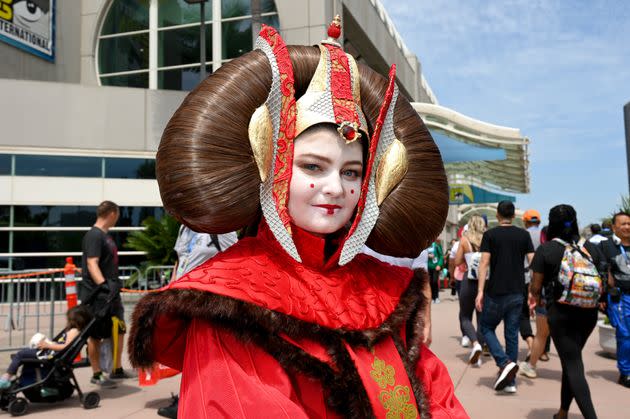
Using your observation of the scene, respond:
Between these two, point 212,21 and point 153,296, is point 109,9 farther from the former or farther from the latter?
point 153,296

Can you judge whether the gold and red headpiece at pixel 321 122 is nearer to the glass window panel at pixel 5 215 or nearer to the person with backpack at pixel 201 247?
the person with backpack at pixel 201 247

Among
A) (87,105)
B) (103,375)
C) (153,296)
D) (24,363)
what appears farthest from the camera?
(87,105)

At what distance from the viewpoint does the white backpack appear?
3945 mm

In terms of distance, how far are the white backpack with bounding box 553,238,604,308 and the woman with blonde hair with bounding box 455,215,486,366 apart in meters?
2.30

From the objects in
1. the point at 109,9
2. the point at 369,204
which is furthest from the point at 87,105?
the point at 369,204

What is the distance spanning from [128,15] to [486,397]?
1640 centimetres

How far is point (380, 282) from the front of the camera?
1878mm

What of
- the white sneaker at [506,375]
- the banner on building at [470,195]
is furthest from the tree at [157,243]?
the banner on building at [470,195]

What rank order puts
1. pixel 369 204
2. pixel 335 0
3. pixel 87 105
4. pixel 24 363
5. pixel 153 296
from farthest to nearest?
pixel 335 0
pixel 87 105
pixel 24 363
pixel 369 204
pixel 153 296

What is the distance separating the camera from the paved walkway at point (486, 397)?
186 inches

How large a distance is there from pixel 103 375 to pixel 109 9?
14.8m

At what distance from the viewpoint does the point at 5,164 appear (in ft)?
44.4

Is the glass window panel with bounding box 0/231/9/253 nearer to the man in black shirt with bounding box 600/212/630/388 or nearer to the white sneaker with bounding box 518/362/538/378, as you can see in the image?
the white sneaker with bounding box 518/362/538/378

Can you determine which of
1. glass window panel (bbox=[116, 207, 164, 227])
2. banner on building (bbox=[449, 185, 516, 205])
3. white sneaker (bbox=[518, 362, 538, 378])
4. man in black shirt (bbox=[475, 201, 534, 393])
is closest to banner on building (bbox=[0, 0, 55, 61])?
glass window panel (bbox=[116, 207, 164, 227])
